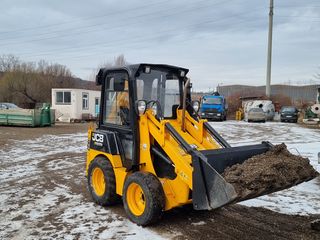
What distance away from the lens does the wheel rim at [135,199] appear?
5531 millimetres

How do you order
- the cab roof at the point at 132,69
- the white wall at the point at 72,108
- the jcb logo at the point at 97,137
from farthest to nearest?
the white wall at the point at 72,108
the jcb logo at the point at 97,137
the cab roof at the point at 132,69

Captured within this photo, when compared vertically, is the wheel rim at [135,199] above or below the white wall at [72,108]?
below

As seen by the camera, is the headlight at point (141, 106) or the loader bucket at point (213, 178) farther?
the headlight at point (141, 106)

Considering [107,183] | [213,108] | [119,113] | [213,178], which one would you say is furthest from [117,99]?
[213,108]

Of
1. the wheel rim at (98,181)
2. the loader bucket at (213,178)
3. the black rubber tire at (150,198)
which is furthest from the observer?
the wheel rim at (98,181)

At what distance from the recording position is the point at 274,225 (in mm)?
5426

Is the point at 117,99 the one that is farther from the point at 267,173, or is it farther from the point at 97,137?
the point at 267,173

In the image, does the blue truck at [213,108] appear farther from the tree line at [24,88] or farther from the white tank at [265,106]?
the tree line at [24,88]

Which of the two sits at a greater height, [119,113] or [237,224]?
[119,113]

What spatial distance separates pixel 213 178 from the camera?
444 cm

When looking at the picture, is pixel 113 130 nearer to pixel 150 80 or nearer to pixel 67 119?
pixel 150 80

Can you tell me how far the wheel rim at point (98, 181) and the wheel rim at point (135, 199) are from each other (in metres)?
0.99

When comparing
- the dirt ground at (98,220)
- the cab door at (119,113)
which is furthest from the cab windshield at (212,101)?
the cab door at (119,113)

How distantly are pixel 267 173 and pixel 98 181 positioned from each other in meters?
3.19
